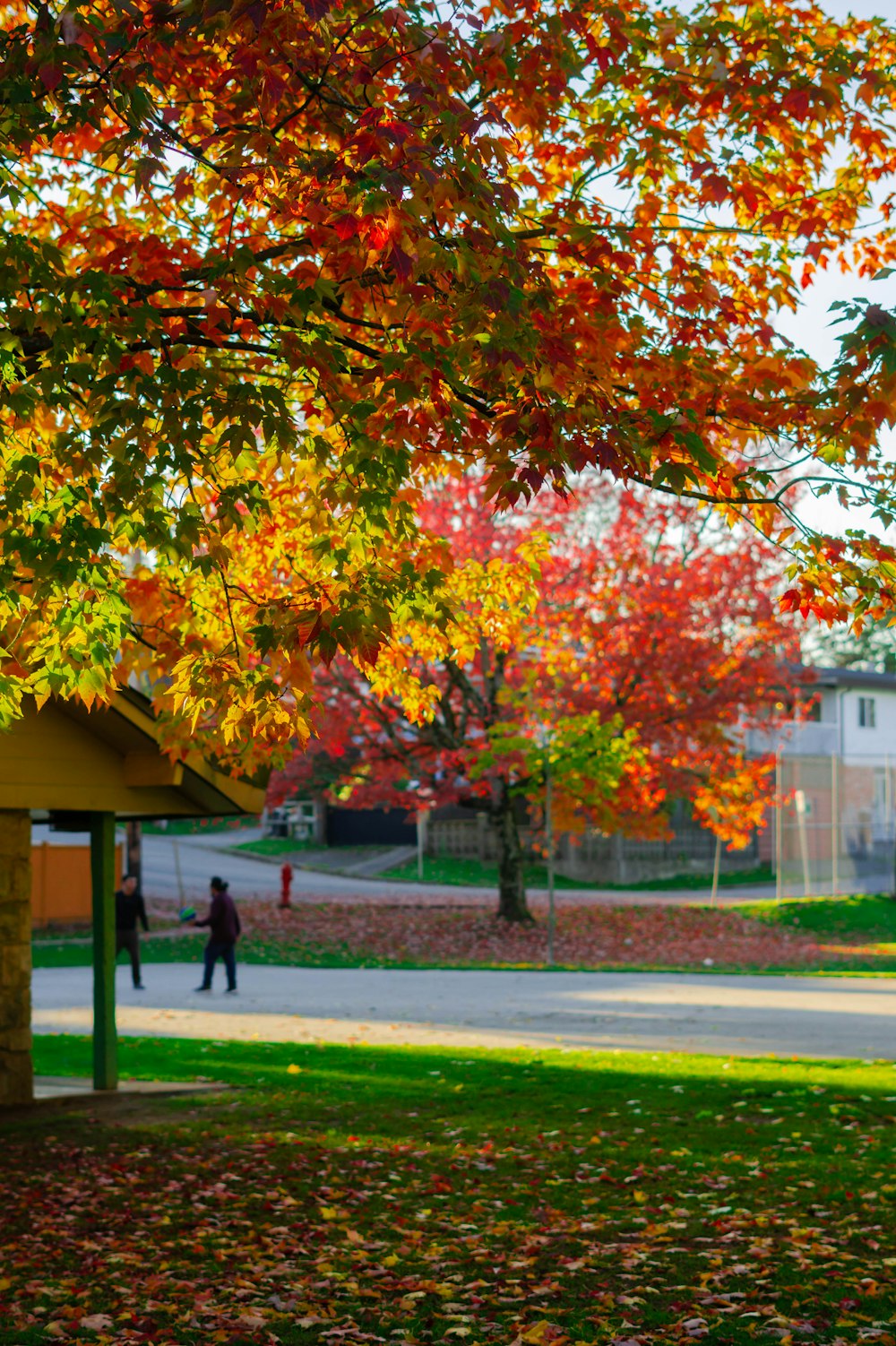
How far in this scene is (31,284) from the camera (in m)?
5.98

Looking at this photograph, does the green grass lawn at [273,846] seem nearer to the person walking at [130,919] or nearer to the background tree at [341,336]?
the person walking at [130,919]

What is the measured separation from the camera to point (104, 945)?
40.7 feet

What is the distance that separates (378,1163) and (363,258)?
6189 millimetres

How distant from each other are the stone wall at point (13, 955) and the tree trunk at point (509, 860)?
16168 millimetres

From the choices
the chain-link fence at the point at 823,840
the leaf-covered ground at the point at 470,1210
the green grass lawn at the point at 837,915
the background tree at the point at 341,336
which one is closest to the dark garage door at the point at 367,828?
the chain-link fence at the point at 823,840

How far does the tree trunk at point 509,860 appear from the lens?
91.7 feet

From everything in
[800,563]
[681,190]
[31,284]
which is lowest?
[800,563]

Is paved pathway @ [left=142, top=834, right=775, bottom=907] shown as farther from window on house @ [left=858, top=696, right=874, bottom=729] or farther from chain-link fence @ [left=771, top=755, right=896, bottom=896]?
window on house @ [left=858, top=696, right=874, bottom=729]

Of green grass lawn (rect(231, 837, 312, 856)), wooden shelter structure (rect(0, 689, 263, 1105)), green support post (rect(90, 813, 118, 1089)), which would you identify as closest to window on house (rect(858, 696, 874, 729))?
green grass lawn (rect(231, 837, 312, 856))

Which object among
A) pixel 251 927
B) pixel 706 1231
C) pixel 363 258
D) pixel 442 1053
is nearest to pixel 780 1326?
pixel 706 1231

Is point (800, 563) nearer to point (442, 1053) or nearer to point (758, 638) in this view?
point (442, 1053)

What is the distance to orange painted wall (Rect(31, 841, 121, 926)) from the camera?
3169cm

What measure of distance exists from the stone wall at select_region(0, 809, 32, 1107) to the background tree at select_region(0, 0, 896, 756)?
388 centimetres

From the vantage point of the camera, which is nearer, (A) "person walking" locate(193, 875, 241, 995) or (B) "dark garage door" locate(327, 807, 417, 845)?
(A) "person walking" locate(193, 875, 241, 995)
